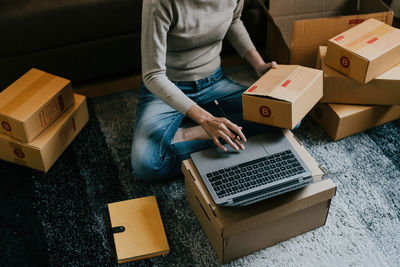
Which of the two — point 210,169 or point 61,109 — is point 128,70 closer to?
point 61,109

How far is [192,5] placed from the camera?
1.32 m

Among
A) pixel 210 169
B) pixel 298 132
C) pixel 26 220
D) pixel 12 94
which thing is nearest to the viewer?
pixel 210 169

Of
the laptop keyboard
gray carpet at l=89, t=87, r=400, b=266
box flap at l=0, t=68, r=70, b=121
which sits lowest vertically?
gray carpet at l=89, t=87, r=400, b=266

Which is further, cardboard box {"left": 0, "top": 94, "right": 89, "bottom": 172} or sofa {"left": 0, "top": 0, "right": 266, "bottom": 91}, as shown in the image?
sofa {"left": 0, "top": 0, "right": 266, "bottom": 91}

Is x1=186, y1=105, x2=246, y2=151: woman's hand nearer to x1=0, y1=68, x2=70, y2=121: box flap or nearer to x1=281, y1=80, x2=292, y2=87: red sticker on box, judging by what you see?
x1=281, y1=80, x2=292, y2=87: red sticker on box

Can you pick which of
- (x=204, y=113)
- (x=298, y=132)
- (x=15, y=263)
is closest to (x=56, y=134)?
(x=15, y=263)

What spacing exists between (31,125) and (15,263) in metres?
0.44

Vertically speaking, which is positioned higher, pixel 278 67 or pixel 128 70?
pixel 278 67

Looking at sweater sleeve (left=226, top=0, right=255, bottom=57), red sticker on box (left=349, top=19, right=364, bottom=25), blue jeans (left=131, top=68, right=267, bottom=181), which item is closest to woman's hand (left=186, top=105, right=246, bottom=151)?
blue jeans (left=131, top=68, right=267, bottom=181)

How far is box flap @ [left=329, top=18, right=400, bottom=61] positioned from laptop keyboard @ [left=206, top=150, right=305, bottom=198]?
0.50 m

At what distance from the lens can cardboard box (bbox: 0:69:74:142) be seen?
1.46 m

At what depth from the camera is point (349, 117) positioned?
63.0 inches

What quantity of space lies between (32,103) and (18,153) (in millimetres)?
187

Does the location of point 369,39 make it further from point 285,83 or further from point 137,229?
point 137,229
